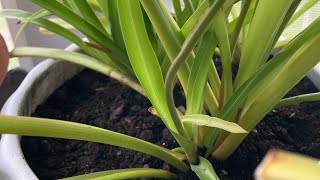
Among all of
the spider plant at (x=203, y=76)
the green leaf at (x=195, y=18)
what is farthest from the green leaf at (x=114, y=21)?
the green leaf at (x=195, y=18)

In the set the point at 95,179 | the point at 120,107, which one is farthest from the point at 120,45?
the point at 95,179

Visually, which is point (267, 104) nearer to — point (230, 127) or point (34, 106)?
point (230, 127)

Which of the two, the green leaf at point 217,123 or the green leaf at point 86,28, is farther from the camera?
the green leaf at point 86,28

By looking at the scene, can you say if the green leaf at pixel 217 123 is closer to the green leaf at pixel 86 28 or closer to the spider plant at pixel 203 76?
the spider plant at pixel 203 76

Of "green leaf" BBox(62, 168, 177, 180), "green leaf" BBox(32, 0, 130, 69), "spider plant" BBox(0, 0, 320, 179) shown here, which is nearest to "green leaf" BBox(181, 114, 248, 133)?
"spider plant" BBox(0, 0, 320, 179)

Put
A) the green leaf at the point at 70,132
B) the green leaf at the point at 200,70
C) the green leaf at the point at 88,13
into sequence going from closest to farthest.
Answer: the green leaf at the point at 70,132
the green leaf at the point at 200,70
the green leaf at the point at 88,13

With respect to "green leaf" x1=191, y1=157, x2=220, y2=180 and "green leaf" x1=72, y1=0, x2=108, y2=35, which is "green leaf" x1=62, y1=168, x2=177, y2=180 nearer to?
"green leaf" x1=191, y1=157, x2=220, y2=180
